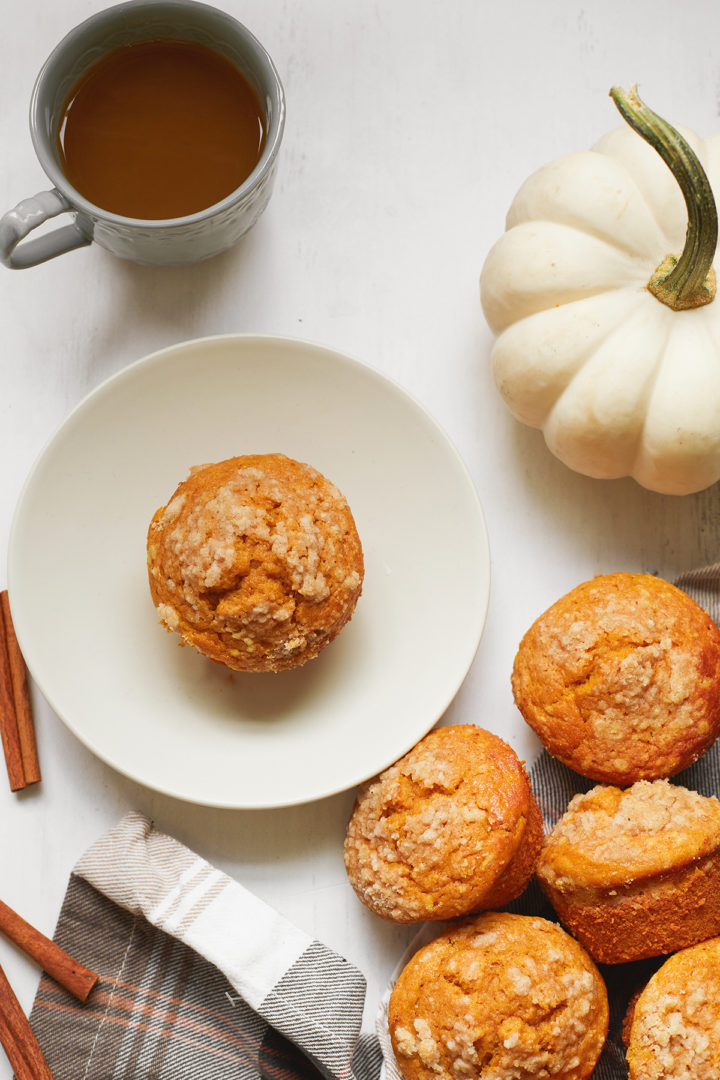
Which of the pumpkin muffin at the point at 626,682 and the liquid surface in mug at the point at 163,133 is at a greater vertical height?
the liquid surface in mug at the point at 163,133

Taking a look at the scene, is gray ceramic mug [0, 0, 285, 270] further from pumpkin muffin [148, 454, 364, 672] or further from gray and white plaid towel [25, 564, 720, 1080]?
gray and white plaid towel [25, 564, 720, 1080]

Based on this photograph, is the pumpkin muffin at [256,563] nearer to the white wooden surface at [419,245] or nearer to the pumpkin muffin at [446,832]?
the pumpkin muffin at [446,832]

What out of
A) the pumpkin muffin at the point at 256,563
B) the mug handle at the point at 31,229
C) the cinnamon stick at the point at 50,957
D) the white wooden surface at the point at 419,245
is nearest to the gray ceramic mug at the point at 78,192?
the mug handle at the point at 31,229

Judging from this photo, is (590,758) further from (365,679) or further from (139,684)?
(139,684)

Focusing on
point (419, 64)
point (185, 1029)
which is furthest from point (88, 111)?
point (185, 1029)

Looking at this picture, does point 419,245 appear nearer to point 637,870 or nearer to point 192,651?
point 192,651
